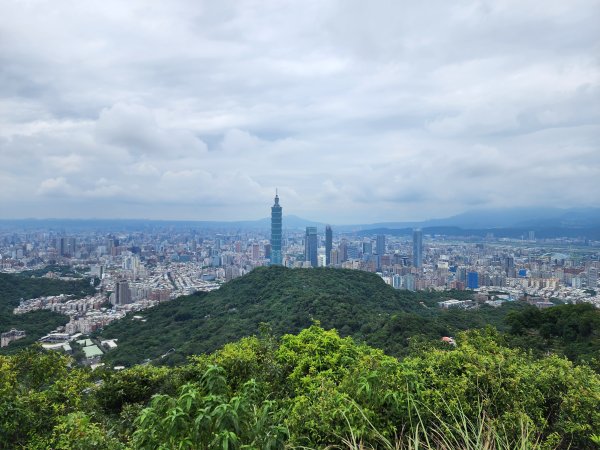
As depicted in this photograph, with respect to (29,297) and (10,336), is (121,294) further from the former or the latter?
(10,336)

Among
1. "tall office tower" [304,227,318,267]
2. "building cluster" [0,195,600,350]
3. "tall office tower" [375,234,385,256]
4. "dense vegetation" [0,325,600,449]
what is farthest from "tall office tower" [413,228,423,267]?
"dense vegetation" [0,325,600,449]

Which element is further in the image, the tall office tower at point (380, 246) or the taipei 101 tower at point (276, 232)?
the tall office tower at point (380, 246)

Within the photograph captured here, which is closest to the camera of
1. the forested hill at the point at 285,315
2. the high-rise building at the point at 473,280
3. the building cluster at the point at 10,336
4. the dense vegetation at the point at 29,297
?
the forested hill at the point at 285,315

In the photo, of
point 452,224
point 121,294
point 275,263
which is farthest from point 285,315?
point 452,224

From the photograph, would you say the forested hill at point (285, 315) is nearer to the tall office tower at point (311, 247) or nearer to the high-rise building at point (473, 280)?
the high-rise building at point (473, 280)

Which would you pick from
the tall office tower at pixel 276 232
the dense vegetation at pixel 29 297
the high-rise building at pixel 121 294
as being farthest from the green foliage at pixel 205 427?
the tall office tower at pixel 276 232

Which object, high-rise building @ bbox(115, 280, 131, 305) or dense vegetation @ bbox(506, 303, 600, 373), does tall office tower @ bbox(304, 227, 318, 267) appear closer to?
high-rise building @ bbox(115, 280, 131, 305)
